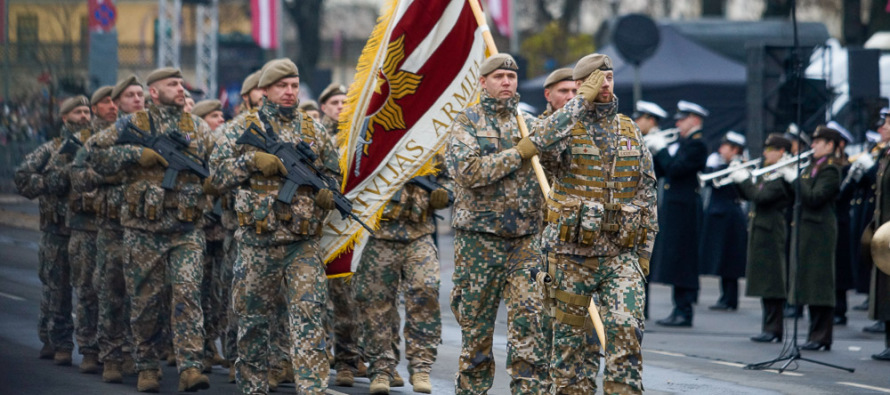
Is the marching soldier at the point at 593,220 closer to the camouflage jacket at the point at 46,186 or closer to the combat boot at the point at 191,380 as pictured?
the combat boot at the point at 191,380

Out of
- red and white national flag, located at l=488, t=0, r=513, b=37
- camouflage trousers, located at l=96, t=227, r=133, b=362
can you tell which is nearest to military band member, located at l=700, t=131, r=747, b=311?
camouflage trousers, located at l=96, t=227, r=133, b=362

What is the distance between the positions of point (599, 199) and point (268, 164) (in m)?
2.16

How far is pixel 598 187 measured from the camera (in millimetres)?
7254

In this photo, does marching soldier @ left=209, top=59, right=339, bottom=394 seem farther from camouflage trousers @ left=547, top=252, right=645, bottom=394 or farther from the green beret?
the green beret

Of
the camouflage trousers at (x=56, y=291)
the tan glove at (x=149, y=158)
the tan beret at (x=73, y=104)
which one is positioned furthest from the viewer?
the tan beret at (x=73, y=104)

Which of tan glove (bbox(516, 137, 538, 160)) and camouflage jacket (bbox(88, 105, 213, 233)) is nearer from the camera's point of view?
tan glove (bbox(516, 137, 538, 160))

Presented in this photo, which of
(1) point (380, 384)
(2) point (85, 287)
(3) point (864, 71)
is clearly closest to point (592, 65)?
(1) point (380, 384)

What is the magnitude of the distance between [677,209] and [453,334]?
2.92 metres

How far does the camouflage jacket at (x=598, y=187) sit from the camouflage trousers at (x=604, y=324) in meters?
0.09

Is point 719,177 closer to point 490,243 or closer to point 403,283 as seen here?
point 403,283

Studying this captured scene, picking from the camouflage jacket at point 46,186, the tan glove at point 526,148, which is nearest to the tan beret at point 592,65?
the tan glove at point 526,148

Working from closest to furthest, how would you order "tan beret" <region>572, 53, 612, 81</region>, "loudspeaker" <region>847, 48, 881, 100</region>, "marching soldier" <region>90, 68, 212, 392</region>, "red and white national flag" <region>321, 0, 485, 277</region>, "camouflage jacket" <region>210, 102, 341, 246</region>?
1. "tan beret" <region>572, 53, 612, 81</region>
2. "camouflage jacket" <region>210, 102, 341, 246</region>
3. "red and white national flag" <region>321, 0, 485, 277</region>
4. "marching soldier" <region>90, 68, 212, 392</region>
5. "loudspeaker" <region>847, 48, 881, 100</region>

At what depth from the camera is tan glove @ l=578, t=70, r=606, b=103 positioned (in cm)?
714

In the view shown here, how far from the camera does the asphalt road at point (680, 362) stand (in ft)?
31.0
